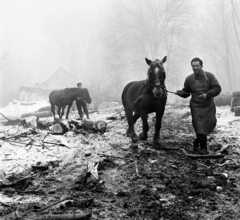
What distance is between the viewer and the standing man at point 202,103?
525 centimetres

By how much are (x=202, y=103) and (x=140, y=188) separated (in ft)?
8.47

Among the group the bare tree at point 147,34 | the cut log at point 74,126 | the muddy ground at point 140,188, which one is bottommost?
the muddy ground at point 140,188

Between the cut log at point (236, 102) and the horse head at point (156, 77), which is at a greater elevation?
the horse head at point (156, 77)

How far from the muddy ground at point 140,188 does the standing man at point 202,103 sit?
55 centimetres

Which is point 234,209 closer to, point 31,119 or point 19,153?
point 19,153

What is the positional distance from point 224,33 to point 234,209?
3305cm

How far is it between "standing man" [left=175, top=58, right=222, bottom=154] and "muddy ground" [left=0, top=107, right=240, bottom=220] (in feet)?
1.82

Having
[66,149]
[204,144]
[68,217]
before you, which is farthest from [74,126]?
[68,217]

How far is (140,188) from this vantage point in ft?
12.3

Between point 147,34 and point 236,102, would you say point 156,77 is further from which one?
point 147,34

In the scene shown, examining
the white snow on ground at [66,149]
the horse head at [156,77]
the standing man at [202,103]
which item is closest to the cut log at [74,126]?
the white snow on ground at [66,149]

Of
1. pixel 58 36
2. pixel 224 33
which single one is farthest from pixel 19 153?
pixel 58 36

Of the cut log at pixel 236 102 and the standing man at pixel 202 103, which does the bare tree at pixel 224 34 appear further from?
the standing man at pixel 202 103

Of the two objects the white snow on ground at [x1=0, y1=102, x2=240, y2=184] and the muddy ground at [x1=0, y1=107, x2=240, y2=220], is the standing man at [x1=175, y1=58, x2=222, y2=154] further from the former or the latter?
the white snow on ground at [x1=0, y1=102, x2=240, y2=184]
